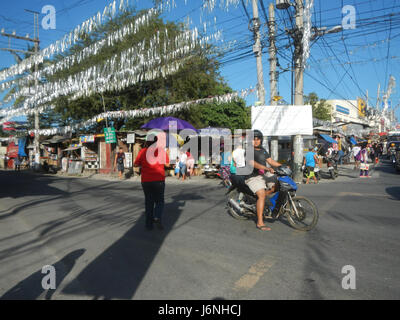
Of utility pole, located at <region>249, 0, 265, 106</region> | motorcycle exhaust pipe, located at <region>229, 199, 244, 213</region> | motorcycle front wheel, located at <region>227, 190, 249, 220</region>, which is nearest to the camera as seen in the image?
motorcycle exhaust pipe, located at <region>229, 199, 244, 213</region>

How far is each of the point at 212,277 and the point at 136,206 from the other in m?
5.07

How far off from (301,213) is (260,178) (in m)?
0.96

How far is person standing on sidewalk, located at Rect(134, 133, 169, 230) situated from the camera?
18.3 ft

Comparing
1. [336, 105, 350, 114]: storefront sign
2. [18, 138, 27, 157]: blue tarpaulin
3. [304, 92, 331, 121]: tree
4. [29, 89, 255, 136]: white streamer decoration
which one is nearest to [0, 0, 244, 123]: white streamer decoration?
[29, 89, 255, 136]: white streamer decoration

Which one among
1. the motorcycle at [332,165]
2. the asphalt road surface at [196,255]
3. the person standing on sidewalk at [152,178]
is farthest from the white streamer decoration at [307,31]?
the person standing on sidewalk at [152,178]

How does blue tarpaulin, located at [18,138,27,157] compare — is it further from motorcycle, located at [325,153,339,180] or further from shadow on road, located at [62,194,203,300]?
shadow on road, located at [62,194,203,300]

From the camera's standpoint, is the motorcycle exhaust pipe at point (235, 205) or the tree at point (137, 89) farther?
the tree at point (137, 89)

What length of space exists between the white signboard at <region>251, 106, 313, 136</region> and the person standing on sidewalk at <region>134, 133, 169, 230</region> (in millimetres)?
9775

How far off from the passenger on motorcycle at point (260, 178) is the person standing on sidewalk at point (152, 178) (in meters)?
1.69

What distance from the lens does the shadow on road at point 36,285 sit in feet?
10.1

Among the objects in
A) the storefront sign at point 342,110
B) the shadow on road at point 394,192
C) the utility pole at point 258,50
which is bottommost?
the shadow on road at point 394,192

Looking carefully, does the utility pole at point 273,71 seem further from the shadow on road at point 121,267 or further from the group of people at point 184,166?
the shadow on road at point 121,267
